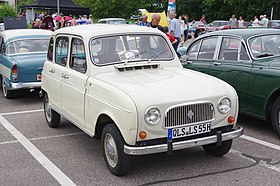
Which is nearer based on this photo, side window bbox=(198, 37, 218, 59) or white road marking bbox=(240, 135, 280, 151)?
white road marking bbox=(240, 135, 280, 151)

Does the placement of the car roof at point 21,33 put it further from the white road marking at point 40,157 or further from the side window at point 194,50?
the side window at point 194,50

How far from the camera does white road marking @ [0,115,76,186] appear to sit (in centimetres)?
479

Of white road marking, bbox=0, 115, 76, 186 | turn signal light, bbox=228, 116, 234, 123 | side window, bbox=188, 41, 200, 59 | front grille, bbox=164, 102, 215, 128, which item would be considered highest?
side window, bbox=188, 41, 200, 59

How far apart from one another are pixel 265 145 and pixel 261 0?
5113cm

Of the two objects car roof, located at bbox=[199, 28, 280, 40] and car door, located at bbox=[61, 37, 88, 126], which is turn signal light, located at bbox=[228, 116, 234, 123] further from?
car roof, located at bbox=[199, 28, 280, 40]

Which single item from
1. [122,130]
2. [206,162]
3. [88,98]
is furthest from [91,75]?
[206,162]

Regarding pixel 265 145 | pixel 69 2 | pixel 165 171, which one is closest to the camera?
pixel 165 171

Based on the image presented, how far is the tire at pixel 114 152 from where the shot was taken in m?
4.57

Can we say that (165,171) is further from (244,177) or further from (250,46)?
(250,46)

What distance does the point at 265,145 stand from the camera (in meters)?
5.90

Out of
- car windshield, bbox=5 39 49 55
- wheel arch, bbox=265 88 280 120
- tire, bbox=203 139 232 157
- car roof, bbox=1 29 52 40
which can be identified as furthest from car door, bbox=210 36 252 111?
car roof, bbox=1 29 52 40

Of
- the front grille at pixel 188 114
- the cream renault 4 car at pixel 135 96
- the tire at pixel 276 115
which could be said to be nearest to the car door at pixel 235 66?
the tire at pixel 276 115

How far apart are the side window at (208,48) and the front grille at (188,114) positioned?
3.06 metres

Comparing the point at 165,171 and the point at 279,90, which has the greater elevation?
the point at 279,90
